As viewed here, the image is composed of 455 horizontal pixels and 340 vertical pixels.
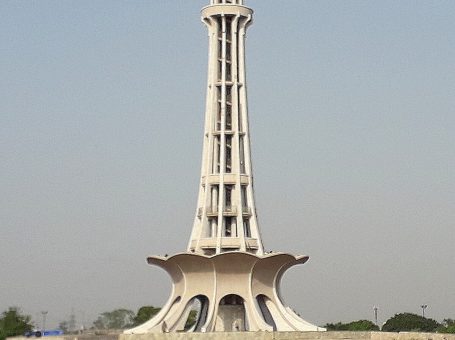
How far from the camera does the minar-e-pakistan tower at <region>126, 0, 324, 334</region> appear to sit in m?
61.8

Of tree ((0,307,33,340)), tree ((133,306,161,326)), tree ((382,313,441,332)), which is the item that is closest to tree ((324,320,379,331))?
tree ((382,313,441,332))

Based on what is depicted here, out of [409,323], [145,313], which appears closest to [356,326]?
[409,323]

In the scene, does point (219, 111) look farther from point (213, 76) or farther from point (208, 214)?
point (208, 214)

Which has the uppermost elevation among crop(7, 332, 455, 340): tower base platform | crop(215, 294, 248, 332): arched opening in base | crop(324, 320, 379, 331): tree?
crop(324, 320, 379, 331): tree

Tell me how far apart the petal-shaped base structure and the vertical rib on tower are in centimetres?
159

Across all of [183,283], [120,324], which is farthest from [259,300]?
[120,324]

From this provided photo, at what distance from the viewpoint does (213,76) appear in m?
65.8

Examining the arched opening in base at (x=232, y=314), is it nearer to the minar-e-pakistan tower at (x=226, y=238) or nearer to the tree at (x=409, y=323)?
the minar-e-pakistan tower at (x=226, y=238)

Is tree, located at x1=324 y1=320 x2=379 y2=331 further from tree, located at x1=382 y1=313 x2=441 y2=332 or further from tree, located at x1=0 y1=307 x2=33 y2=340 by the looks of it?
tree, located at x1=0 y1=307 x2=33 y2=340

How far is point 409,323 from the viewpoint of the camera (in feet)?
331

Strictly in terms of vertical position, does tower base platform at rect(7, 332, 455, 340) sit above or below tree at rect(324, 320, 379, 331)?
below

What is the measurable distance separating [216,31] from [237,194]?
36.0 ft

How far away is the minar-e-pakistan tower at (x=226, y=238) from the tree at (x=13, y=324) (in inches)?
598

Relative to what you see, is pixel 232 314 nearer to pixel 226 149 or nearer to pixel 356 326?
pixel 226 149
